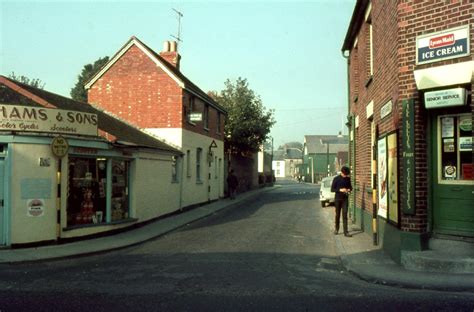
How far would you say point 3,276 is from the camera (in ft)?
28.1

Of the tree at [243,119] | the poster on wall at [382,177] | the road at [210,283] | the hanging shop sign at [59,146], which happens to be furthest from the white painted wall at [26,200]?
the tree at [243,119]

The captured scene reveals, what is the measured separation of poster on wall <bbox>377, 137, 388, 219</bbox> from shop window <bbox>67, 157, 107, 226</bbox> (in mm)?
7888

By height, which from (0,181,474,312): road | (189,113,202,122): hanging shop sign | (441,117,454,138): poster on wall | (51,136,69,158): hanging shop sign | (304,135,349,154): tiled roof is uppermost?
(304,135,349,154): tiled roof

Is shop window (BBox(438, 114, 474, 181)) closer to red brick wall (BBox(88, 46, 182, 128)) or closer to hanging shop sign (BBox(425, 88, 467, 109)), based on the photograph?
hanging shop sign (BBox(425, 88, 467, 109))

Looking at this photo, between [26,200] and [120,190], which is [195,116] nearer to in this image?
Result: [120,190]

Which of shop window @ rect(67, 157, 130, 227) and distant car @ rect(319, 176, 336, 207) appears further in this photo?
distant car @ rect(319, 176, 336, 207)

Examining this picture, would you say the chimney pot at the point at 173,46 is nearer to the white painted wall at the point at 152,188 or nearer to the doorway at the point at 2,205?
the white painted wall at the point at 152,188

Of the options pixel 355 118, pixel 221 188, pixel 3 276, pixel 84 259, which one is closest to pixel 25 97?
pixel 84 259

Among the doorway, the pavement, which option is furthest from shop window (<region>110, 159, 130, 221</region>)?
the doorway

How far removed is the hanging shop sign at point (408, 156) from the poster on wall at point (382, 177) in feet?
5.62

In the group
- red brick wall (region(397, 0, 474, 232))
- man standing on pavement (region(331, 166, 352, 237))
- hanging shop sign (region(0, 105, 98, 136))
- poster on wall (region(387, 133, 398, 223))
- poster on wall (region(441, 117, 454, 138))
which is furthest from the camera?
man standing on pavement (region(331, 166, 352, 237))

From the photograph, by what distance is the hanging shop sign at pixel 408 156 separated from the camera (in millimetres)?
8867

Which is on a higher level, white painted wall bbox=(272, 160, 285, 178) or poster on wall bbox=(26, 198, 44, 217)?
white painted wall bbox=(272, 160, 285, 178)

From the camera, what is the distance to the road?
6.28 meters
